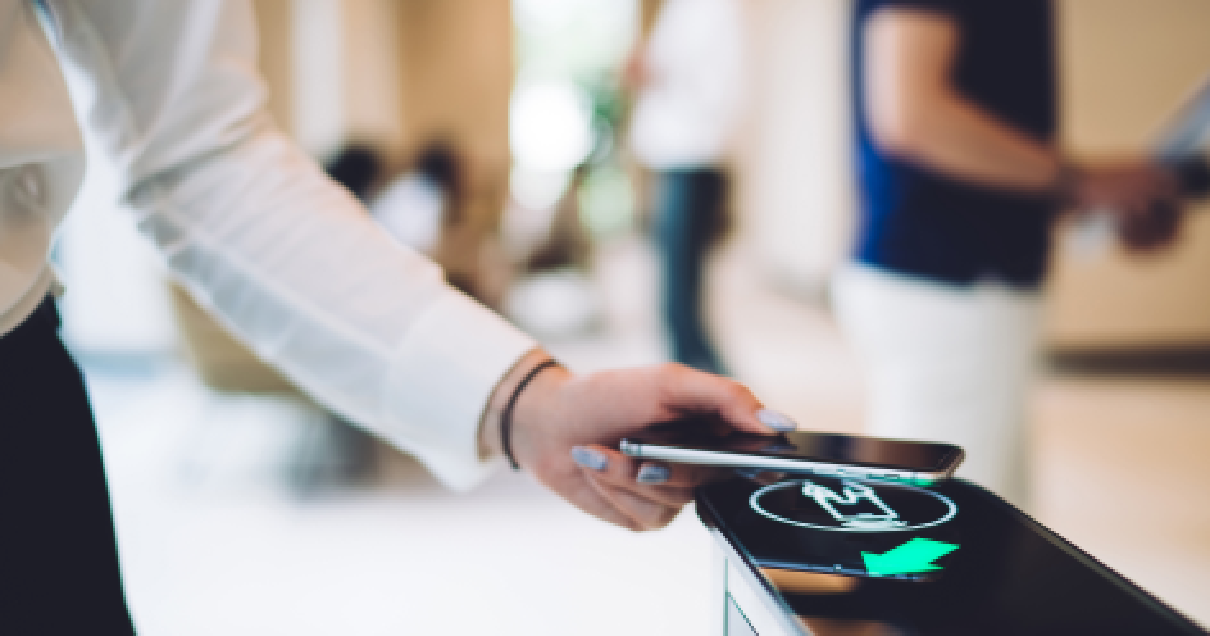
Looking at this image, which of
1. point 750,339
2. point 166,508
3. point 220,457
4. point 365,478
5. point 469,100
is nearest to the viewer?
point 166,508

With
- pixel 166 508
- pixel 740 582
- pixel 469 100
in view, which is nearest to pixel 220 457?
pixel 166 508

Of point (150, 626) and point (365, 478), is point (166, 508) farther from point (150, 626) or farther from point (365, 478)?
Result: point (150, 626)

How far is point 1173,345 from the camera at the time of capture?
171 inches

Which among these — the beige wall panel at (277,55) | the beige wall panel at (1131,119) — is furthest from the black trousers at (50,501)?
the beige wall panel at (277,55)

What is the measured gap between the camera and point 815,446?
582 millimetres

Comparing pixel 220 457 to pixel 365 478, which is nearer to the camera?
pixel 365 478

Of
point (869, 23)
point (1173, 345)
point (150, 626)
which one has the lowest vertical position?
point (1173, 345)

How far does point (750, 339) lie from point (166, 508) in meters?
3.70

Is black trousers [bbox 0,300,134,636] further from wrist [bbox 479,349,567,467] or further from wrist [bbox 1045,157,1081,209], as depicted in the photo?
wrist [bbox 1045,157,1081,209]

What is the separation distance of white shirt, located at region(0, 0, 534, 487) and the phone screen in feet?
0.58

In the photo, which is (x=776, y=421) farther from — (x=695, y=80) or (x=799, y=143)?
(x=799, y=143)

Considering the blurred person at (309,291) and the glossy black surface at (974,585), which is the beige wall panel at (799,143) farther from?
the glossy black surface at (974,585)

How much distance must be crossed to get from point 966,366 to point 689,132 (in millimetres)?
2342

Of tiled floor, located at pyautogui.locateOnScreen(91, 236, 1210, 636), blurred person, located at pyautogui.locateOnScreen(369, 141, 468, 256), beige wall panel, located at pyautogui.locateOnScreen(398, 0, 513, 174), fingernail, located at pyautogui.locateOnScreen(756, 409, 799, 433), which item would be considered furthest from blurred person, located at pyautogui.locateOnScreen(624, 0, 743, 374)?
beige wall panel, located at pyautogui.locateOnScreen(398, 0, 513, 174)
